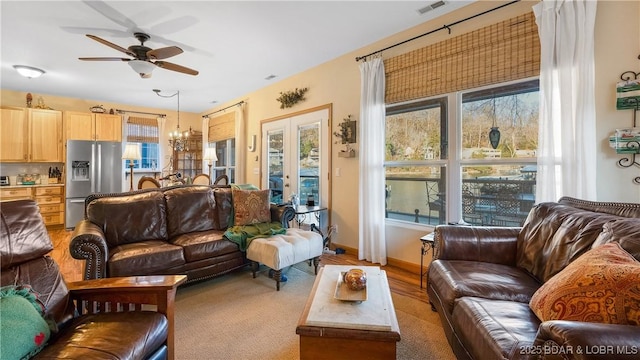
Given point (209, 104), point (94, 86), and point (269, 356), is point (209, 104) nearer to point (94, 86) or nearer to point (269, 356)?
point (94, 86)

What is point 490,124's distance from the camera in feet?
9.14

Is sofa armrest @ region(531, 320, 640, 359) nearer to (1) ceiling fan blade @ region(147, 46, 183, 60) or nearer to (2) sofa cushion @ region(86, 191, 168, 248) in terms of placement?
(2) sofa cushion @ region(86, 191, 168, 248)

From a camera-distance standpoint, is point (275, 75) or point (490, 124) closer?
Answer: point (490, 124)

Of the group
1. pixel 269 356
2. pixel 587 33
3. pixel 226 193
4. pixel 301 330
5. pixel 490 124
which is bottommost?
pixel 269 356

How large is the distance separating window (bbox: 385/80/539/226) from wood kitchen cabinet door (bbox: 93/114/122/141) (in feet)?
19.7

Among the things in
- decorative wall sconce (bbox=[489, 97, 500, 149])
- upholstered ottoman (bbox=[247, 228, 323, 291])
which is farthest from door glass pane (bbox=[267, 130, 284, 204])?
decorative wall sconce (bbox=[489, 97, 500, 149])

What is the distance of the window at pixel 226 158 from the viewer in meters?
6.48

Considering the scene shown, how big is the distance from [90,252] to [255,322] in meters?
1.37

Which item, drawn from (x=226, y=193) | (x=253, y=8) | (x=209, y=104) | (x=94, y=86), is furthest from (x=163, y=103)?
(x=253, y=8)

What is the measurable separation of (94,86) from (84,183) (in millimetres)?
1954

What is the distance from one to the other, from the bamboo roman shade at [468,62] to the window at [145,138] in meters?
6.10

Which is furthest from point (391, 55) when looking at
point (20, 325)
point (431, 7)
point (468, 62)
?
point (20, 325)

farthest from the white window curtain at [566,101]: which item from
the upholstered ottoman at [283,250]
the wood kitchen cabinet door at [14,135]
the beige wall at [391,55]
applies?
the wood kitchen cabinet door at [14,135]

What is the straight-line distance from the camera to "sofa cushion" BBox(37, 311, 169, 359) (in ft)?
3.49
